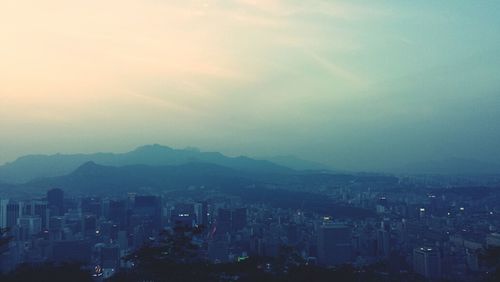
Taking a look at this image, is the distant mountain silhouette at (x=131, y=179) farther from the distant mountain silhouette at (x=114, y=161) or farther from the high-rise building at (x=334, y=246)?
the high-rise building at (x=334, y=246)

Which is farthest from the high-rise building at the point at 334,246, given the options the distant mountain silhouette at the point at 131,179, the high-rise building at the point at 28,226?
the distant mountain silhouette at the point at 131,179

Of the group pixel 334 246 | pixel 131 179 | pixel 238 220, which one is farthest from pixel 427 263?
pixel 131 179

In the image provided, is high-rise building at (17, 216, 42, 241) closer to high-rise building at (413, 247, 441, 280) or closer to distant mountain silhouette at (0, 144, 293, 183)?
high-rise building at (413, 247, 441, 280)

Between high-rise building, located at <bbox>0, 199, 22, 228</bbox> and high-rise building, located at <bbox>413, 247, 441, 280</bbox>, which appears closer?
high-rise building, located at <bbox>413, 247, 441, 280</bbox>

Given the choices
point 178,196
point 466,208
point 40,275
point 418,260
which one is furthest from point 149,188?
point 40,275

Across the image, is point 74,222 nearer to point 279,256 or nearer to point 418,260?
point 418,260

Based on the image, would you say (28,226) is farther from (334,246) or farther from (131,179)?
(131,179)

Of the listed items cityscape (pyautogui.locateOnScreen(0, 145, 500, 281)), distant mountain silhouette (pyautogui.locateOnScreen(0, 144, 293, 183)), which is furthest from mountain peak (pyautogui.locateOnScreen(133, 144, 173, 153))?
cityscape (pyautogui.locateOnScreen(0, 145, 500, 281))
